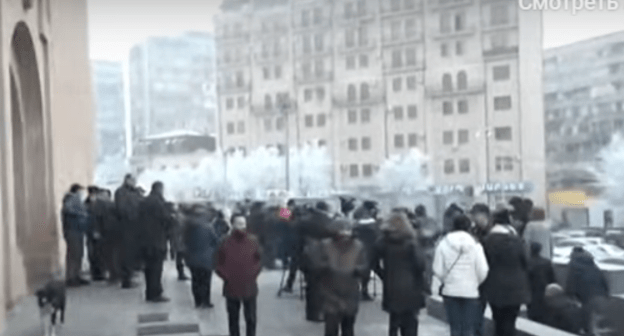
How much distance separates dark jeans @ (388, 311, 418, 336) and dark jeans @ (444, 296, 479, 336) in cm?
39

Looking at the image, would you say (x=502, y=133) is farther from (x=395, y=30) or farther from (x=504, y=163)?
(x=395, y=30)

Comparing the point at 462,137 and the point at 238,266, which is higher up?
the point at 462,137

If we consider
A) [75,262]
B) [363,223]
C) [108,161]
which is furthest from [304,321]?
[108,161]

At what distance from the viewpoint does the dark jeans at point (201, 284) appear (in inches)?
448

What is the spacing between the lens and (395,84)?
62.2m

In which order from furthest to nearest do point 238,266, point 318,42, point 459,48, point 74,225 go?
point 318,42 < point 459,48 < point 74,225 < point 238,266

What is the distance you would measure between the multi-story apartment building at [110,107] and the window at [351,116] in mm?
32308

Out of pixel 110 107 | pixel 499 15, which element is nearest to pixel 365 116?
pixel 499 15

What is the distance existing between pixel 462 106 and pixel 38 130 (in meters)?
46.9

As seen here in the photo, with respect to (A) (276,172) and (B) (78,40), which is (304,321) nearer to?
(B) (78,40)

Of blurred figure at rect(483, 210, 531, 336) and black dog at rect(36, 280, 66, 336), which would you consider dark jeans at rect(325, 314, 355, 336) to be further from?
black dog at rect(36, 280, 66, 336)

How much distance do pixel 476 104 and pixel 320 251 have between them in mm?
51904

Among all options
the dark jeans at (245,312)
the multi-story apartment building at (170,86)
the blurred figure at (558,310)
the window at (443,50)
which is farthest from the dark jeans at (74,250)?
the multi-story apartment building at (170,86)

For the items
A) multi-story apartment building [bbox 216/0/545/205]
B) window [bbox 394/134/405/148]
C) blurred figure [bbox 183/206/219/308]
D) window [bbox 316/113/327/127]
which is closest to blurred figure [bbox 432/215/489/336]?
blurred figure [bbox 183/206/219/308]
